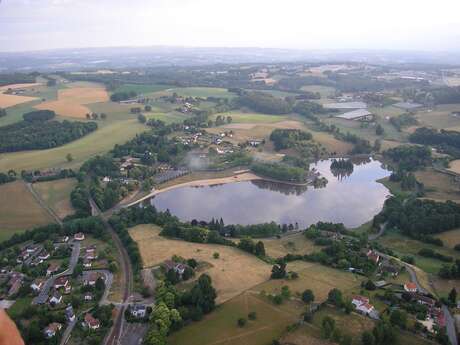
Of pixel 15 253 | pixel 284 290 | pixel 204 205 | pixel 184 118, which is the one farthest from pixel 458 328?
pixel 184 118

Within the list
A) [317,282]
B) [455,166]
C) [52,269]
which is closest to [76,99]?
[52,269]

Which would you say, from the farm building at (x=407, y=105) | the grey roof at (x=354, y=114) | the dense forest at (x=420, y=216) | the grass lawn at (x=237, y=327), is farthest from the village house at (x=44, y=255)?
the farm building at (x=407, y=105)

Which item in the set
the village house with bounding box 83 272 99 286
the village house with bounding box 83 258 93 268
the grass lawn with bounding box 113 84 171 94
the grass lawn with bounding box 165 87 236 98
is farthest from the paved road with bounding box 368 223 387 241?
the grass lawn with bounding box 113 84 171 94

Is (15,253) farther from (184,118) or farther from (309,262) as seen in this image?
(184,118)

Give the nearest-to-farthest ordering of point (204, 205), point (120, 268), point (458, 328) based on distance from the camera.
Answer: point (458, 328) < point (120, 268) < point (204, 205)

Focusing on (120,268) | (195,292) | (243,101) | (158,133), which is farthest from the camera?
(243,101)

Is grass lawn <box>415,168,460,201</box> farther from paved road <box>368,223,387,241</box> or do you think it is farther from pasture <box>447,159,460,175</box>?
paved road <box>368,223,387,241</box>
